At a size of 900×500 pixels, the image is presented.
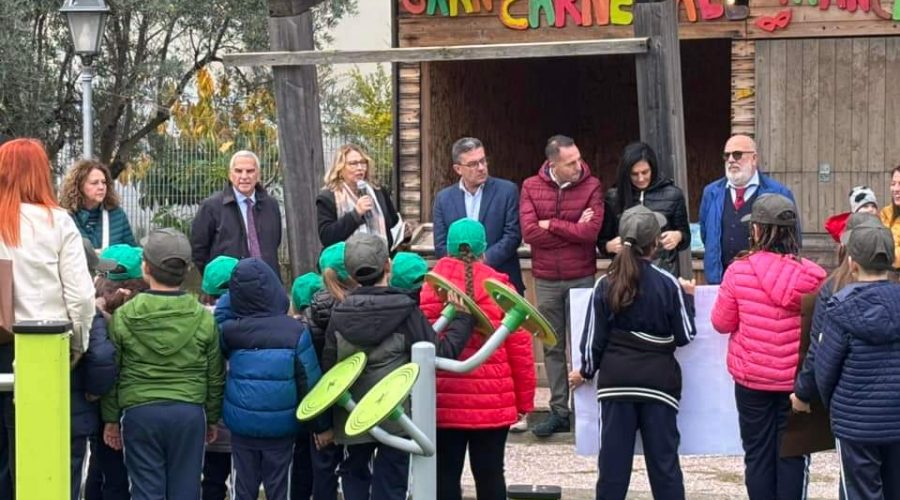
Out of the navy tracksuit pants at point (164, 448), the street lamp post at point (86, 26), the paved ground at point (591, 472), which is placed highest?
the street lamp post at point (86, 26)

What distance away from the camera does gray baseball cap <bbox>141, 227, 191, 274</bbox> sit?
709cm

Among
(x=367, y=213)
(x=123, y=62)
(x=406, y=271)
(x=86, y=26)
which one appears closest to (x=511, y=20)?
(x=86, y=26)

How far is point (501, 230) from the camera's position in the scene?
9.58 m

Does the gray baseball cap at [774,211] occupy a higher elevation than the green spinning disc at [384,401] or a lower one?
higher

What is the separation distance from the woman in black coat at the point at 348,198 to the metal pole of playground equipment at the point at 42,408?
11.9 ft

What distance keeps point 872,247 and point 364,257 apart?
6.88 feet

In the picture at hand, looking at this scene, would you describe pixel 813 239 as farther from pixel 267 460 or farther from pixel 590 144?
pixel 267 460

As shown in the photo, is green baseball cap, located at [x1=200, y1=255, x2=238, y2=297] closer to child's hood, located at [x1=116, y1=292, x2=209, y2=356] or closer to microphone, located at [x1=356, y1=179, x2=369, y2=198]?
child's hood, located at [x1=116, y1=292, x2=209, y2=356]

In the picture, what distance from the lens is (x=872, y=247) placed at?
6.89 m

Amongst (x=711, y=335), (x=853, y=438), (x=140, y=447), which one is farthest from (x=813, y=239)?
(x=140, y=447)

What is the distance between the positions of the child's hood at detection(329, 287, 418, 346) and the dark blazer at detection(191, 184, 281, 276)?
282 centimetres

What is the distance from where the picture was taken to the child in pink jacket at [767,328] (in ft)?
24.4

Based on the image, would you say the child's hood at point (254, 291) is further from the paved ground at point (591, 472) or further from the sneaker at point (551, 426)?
the sneaker at point (551, 426)

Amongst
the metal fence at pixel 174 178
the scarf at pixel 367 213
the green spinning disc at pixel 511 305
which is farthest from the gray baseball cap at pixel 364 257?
the metal fence at pixel 174 178
